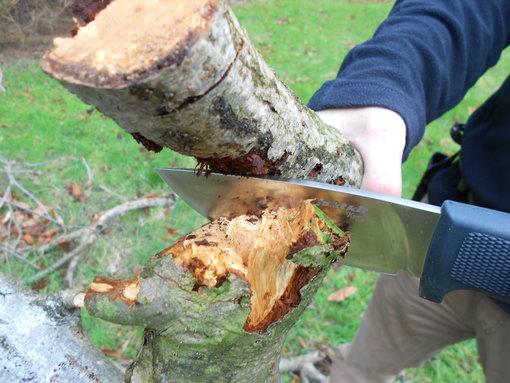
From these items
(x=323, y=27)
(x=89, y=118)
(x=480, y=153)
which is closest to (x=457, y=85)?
(x=480, y=153)

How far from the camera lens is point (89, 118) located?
455cm

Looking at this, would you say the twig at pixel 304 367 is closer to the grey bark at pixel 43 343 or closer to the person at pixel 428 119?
the person at pixel 428 119

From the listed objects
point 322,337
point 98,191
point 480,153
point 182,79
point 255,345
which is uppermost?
point 182,79

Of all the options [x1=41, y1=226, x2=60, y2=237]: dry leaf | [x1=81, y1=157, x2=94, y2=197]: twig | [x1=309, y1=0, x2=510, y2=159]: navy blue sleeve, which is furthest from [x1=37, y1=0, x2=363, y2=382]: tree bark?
[x1=81, y1=157, x2=94, y2=197]: twig

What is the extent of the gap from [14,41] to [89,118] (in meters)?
1.69

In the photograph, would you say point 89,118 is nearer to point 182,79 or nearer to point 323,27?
point 182,79

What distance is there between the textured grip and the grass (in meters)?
1.87

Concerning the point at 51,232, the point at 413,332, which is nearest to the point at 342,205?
the point at 413,332

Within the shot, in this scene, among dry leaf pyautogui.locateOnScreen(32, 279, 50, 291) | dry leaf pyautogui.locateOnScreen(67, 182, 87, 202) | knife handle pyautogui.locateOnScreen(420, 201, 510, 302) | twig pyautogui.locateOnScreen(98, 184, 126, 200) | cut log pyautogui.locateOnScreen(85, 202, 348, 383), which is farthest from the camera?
twig pyautogui.locateOnScreen(98, 184, 126, 200)

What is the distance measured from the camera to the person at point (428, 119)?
155cm

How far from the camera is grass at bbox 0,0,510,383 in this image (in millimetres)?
2912

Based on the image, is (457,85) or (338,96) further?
(457,85)

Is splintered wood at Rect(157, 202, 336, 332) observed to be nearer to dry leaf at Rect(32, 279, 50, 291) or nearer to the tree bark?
the tree bark

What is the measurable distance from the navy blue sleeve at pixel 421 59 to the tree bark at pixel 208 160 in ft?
1.39
